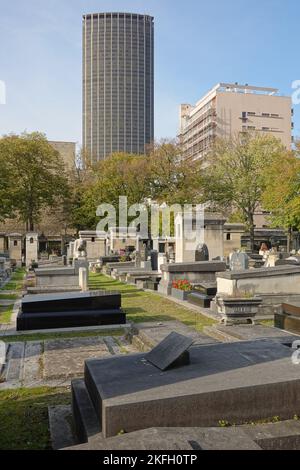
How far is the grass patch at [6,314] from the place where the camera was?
1296 cm

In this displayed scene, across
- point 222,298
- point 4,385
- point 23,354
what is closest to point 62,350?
point 23,354

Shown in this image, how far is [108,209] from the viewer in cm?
4897

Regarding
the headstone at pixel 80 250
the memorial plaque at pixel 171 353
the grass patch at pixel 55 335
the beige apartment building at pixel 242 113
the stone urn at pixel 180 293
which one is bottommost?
the grass patch at pixel 55 335

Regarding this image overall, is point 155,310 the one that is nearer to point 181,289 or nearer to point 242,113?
point 181,289

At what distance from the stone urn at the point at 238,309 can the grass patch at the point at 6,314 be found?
231 inches

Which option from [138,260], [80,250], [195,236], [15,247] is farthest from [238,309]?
[15,247]

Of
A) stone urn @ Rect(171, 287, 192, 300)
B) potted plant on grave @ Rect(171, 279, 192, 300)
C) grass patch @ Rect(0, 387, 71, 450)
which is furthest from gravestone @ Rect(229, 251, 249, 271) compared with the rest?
grass patch @ Rect(0, 387, 71, 450)

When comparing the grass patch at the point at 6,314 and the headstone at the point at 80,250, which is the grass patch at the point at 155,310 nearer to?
the grass patch at the point at 6,314

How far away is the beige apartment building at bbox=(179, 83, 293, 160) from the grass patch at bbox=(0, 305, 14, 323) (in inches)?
2655

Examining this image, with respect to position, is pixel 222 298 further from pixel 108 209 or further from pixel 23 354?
pixel 108 209

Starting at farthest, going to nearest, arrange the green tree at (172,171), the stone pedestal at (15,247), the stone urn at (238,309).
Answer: the green tree at (172,171), the stone pedestal at (15,247), the stone urn at (238,309)

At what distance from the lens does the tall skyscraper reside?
171 m

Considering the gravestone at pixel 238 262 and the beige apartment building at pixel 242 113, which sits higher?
the beige apartment building at pixel 242 113

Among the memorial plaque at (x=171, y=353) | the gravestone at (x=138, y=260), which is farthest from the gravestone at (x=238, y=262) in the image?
the memorial plaque at (x=171, y=353)
